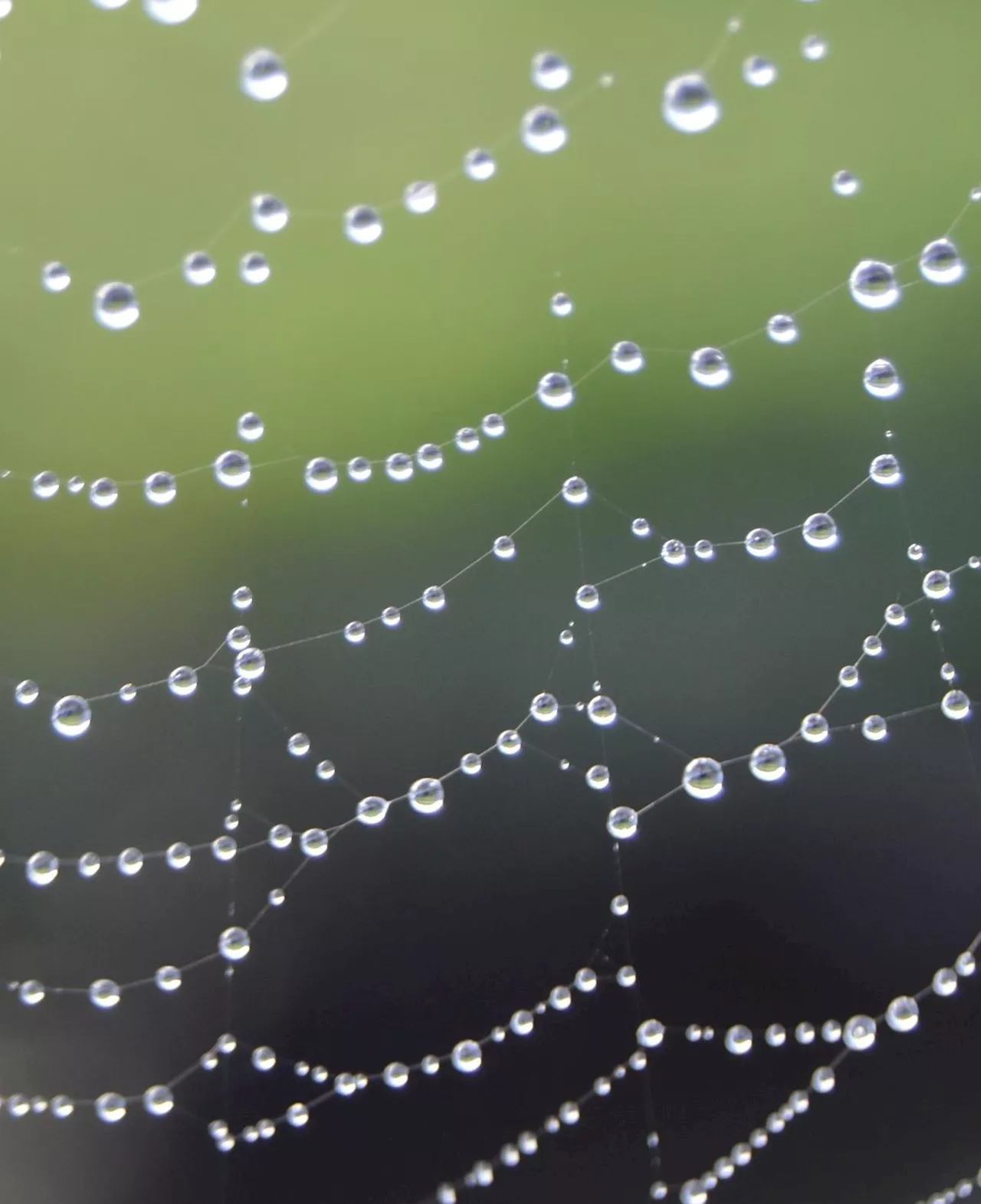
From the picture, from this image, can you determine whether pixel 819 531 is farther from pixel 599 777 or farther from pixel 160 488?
pixel 160 488

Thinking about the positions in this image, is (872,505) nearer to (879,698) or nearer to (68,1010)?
(879,698)

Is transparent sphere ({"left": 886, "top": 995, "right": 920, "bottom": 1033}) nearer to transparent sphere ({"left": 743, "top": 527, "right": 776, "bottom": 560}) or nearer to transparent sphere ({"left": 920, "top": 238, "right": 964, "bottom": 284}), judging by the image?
transparent sphere ({"left": 743, "top": 527, "right": 776, "bottom": 560})

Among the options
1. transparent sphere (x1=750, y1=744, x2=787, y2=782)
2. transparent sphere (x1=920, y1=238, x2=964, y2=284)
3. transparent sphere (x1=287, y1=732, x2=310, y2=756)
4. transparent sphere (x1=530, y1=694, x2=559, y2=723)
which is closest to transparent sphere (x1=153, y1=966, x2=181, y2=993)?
transparent sphere (x1=287, y1=732, x2=310, y2=756)

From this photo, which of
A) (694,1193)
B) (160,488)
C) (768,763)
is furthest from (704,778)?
(160,488)

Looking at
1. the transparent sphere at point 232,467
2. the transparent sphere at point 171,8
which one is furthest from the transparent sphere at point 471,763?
the transparent sphere at point 171,8

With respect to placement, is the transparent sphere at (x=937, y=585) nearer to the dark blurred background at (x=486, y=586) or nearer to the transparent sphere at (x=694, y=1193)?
the dark blurred background at (x=486, y=586)

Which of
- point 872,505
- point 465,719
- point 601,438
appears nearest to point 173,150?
point 601,438
